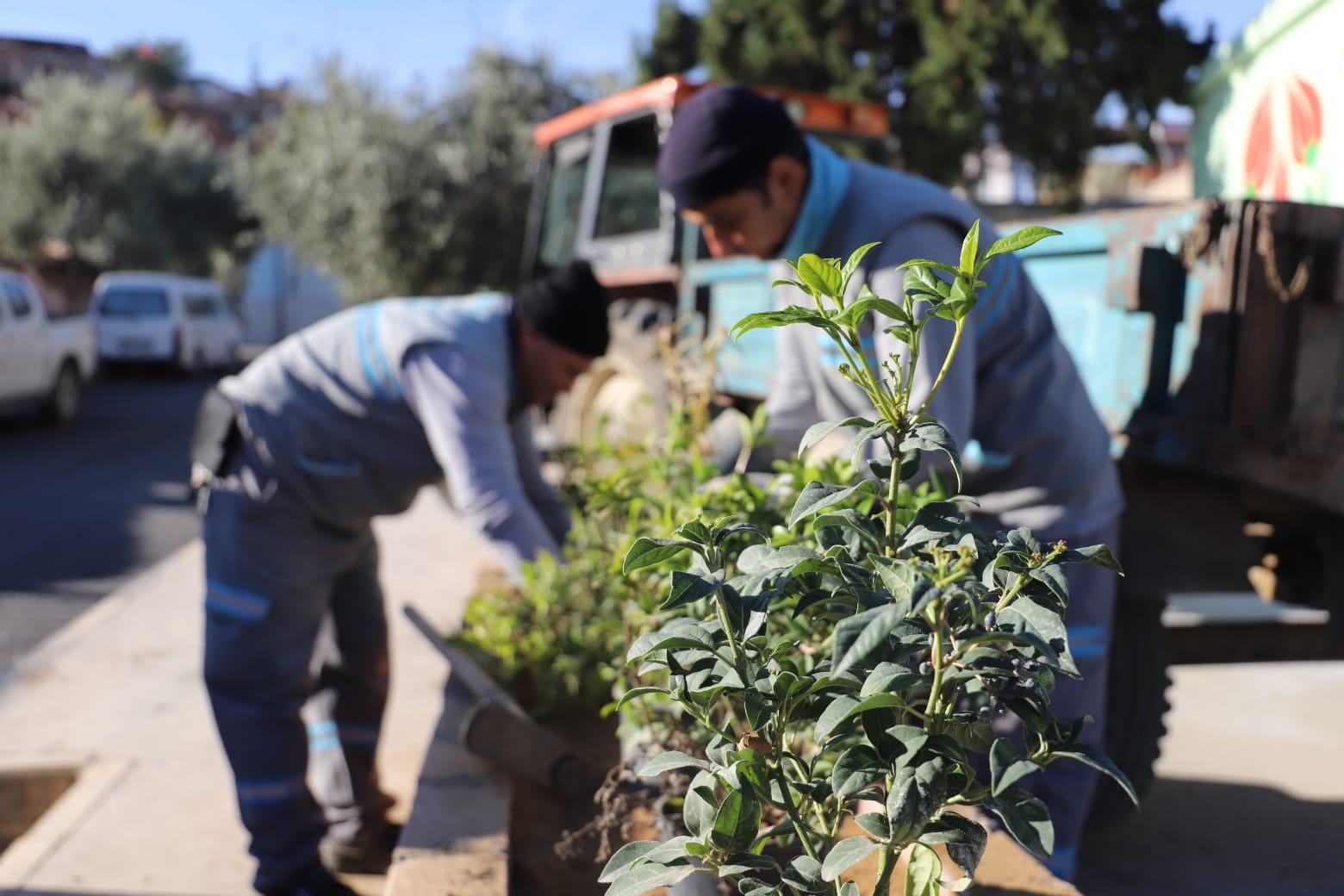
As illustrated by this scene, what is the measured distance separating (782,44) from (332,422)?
12786 millimetres

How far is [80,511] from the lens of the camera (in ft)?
27.6

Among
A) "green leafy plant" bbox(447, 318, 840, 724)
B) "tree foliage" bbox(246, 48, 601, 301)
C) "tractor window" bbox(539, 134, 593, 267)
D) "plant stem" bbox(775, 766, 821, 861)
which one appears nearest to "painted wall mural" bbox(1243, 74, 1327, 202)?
"green leafy plant" bbox(447, 318, 840, 724)

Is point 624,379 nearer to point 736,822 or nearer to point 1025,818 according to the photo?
point 736,822

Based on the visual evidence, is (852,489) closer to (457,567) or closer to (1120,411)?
(1120,411)

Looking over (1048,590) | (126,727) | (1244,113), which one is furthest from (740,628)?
(126,727)

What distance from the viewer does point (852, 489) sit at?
1060mm

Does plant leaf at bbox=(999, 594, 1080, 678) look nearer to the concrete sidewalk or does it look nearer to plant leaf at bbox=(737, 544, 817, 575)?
plant leaf at bbox=(737, 544, 817, 575)

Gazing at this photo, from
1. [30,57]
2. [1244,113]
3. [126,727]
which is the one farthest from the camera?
[30,57]

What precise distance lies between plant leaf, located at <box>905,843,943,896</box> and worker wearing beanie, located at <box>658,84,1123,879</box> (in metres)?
1.02

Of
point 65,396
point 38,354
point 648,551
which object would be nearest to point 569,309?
point 648,551

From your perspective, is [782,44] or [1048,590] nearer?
[1048,590]

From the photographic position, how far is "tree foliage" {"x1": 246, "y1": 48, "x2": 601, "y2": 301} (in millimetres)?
15680

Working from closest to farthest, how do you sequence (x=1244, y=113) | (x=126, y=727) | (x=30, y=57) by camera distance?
(x=1244, y=113)
(x=126, y=727)
(x=30, y=57)

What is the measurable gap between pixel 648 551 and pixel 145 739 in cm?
355
